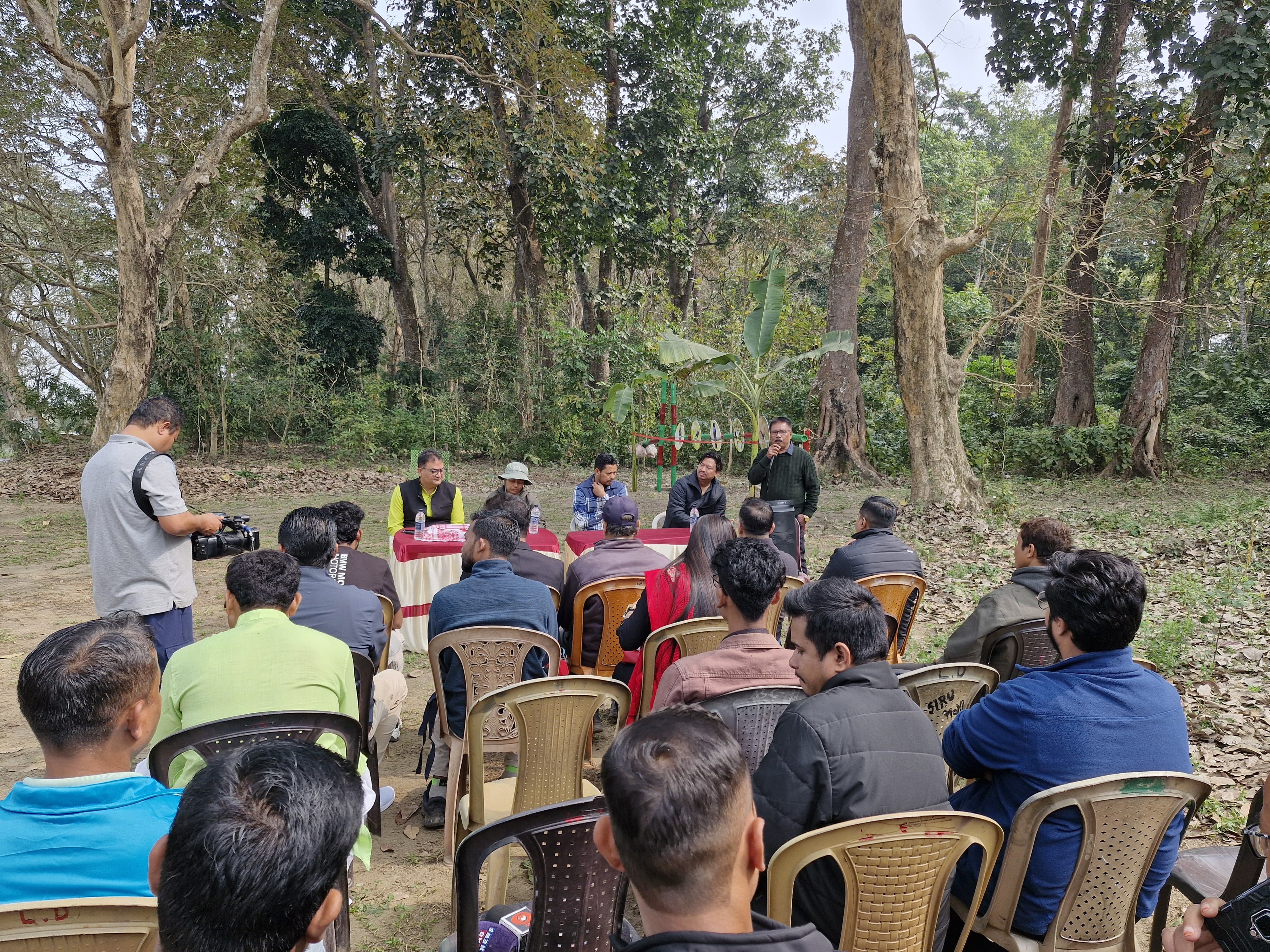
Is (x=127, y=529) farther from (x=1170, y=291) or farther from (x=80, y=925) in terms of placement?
(x=1170, y=291)

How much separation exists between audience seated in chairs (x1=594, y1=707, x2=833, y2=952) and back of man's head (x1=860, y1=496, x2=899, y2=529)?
11.6ft

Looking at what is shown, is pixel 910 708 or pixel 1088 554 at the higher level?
pixel 1088 554

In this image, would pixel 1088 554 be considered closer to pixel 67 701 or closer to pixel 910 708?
pixel 910 708

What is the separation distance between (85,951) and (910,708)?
1895 millimetres

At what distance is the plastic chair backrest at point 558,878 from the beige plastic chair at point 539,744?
813 mm

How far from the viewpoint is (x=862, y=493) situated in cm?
1441

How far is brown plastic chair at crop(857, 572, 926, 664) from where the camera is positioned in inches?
175

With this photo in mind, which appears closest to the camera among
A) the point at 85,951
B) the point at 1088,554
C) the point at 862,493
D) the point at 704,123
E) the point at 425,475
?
the point at 85,951

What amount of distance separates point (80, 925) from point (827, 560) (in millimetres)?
8163

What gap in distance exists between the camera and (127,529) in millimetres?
3820

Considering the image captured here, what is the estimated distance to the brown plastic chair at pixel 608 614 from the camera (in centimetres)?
420

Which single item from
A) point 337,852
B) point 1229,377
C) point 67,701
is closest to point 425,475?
point 67,701

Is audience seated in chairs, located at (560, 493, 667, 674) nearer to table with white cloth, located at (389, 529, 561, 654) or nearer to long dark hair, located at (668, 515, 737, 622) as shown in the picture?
long dark hair, located at (668, 515, 737, 622)

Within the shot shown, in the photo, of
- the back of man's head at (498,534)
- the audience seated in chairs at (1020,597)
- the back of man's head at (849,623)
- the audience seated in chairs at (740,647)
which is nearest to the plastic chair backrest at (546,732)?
the audience seated in chairs at (740,647)
